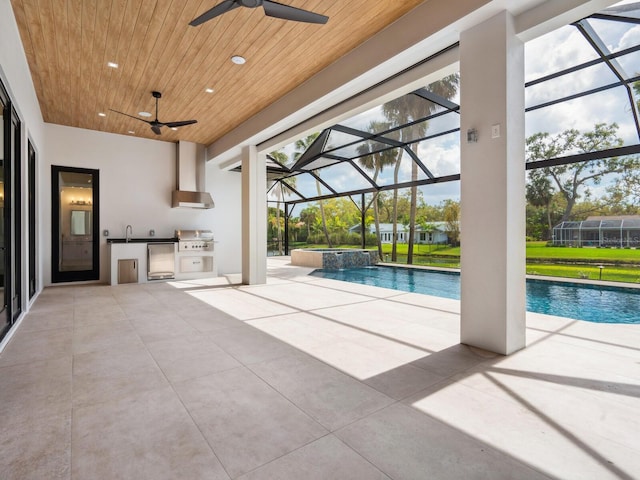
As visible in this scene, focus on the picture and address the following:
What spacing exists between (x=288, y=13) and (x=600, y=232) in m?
8.16

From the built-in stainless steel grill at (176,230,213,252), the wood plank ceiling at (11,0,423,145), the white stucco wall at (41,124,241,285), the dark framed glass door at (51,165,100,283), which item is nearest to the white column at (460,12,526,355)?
the wood plank ceiling at (11,0,423,145)

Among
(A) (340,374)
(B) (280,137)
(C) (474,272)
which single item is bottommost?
(A) (340,374)

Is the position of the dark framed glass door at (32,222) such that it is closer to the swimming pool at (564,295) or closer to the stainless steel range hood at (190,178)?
the stainless steel range hood at (190,178)

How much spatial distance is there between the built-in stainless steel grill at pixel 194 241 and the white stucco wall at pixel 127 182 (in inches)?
20.2

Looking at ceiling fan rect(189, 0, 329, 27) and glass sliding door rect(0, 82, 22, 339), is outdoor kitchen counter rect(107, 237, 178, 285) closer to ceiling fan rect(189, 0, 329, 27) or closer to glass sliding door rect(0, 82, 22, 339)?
glass sliding door rect(0, 82, 22, 339)

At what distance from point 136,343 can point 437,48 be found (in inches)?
164

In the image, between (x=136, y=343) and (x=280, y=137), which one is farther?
(x=280, y=137)

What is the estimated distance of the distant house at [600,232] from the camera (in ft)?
22.3

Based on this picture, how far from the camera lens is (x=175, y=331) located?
3.58 meters

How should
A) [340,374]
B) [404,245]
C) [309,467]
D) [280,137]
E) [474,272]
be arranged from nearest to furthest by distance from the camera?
[309,467] → [340,374] → [474,272] → [280,137] → [404,245]

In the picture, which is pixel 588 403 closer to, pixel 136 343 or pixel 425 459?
pixel 425 459

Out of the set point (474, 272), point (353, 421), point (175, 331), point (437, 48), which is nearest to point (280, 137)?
point (437, 48)

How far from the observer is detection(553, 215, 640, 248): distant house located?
22.3 feet

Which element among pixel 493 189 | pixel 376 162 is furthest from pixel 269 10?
pixel 376 162
